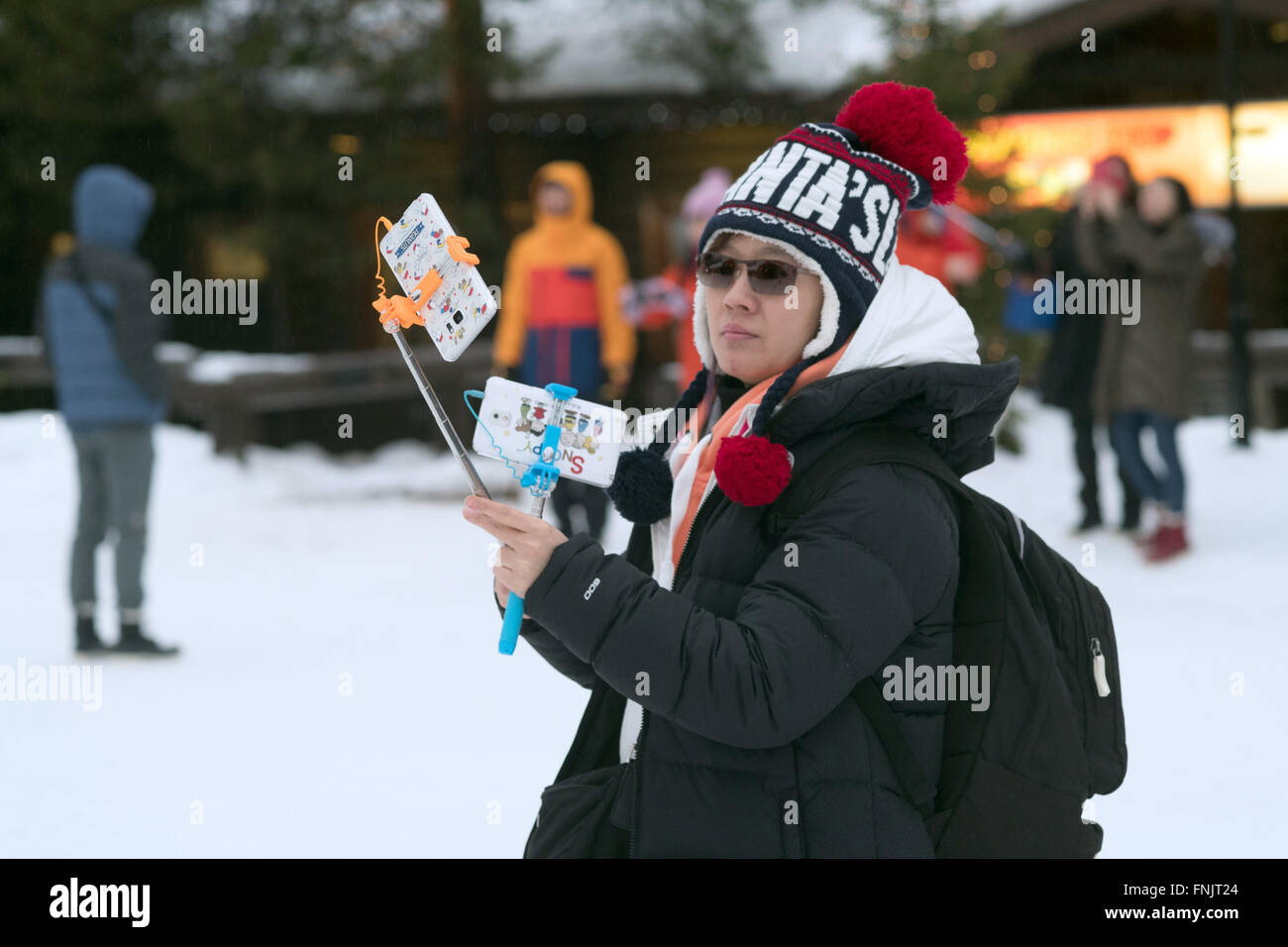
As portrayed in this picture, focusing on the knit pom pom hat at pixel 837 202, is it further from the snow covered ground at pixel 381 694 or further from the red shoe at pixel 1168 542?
the red shoe at pixel 1168 542

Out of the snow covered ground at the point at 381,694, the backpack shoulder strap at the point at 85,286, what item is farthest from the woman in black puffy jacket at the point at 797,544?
the backpack shoulder strap at the point at 85,286

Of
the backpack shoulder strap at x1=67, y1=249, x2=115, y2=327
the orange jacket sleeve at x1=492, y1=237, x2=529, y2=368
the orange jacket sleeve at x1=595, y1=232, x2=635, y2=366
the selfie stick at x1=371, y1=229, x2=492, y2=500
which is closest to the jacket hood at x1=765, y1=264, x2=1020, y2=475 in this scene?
A: the selfie stick at x1=371, y1=229, x2=492, y2=500

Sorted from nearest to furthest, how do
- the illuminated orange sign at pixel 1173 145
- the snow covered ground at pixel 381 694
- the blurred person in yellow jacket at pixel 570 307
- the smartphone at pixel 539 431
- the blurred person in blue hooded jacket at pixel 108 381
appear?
the smartphone at pixel 539 431 → the snow covered ground at pixel 381 694 → the blurred person in blue hooded jacket at pixel 108 381 → the blurred person in yellow jacket at pixel 570 307 → the illuminated orange sign at pixel 1173 145

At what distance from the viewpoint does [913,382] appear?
5.78 feet

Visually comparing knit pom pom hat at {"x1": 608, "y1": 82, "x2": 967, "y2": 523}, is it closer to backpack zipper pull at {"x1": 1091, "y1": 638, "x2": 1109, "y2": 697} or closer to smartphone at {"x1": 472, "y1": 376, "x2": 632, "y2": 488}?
smartphone at {"x1": 472, "y1": 376, "x2": 632, "y2": 488}

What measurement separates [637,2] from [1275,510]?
299 inches

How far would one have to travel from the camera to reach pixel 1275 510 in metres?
8.01

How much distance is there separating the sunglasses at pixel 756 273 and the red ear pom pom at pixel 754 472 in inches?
11.0

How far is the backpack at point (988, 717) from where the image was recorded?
1762 millimetres

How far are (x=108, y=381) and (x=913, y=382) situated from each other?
15.0 feet

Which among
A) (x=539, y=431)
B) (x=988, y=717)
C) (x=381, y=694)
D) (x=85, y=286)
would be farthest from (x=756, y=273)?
(x=85, y=286)

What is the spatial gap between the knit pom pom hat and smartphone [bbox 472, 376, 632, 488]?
4 centimetres

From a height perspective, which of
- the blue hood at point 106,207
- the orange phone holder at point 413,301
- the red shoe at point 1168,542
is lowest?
the red shoe at point 1168,542

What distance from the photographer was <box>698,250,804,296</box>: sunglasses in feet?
6.32
